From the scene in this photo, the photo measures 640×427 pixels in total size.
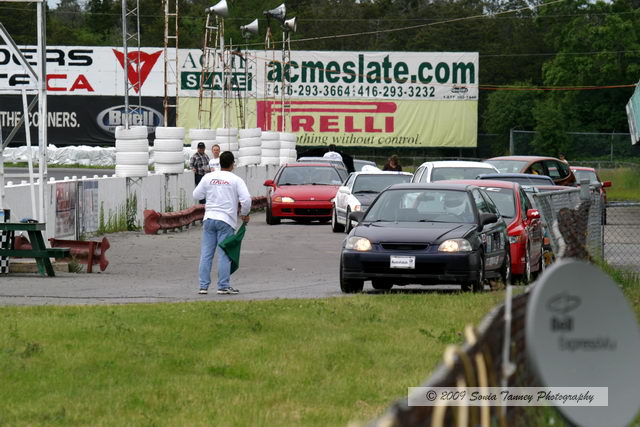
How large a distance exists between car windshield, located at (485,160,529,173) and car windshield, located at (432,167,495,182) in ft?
20.0

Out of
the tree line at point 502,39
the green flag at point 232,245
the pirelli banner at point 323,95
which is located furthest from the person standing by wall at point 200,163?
the pirelli banner at point 323,95

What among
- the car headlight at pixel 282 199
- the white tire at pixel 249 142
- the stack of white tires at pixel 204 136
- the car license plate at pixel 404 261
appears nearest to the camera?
the car license plate at pixel 404 261

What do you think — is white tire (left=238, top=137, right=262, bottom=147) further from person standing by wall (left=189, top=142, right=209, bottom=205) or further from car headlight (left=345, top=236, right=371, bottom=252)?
car headlight (left=345, top=236, right=371, bottom=252)

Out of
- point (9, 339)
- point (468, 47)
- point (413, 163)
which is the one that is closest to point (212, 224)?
point (9, 339)

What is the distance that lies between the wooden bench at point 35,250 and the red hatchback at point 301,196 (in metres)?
14.3

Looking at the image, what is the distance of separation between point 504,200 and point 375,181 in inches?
435

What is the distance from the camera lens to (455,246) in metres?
15.7

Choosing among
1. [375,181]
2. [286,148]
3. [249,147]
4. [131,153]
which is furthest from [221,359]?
[286,148]

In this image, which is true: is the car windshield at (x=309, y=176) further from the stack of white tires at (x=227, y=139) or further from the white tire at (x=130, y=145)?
the stack of white tires at (x=227, y=139)

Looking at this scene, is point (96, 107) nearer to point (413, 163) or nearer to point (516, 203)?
point (413, 163)

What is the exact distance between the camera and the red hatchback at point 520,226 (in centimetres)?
1864

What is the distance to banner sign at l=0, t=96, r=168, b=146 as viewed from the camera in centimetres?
7319

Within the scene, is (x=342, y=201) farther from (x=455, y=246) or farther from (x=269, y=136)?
(x=269, y=136)

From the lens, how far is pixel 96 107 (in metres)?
73.5
